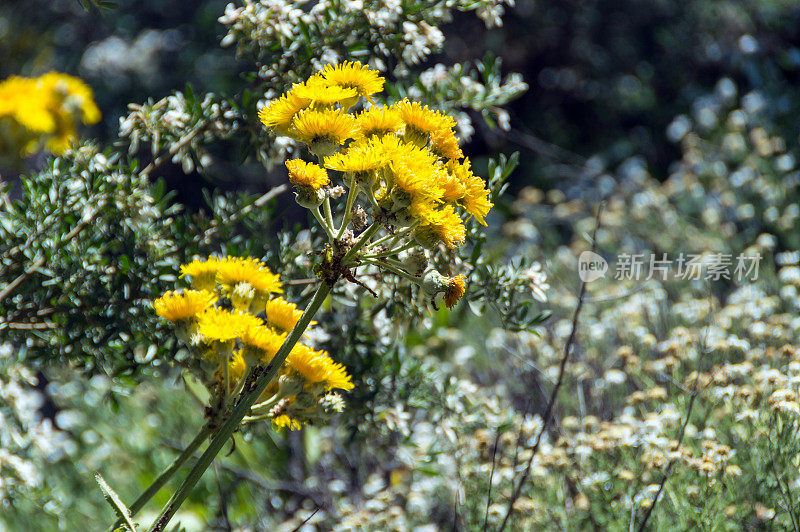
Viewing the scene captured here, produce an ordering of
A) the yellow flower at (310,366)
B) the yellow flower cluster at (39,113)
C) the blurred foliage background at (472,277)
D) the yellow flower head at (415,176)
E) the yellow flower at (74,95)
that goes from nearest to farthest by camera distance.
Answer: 1. the yellow flower head at (415,176)
2. the yellow flower at (310,366)
3. the blurred foliage background at (472,277)
4. the yellow flower cluster at (39,113)
5. the yellow flower at (74,95)

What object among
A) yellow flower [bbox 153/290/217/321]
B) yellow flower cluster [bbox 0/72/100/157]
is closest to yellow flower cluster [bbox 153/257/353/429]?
yellow flower [bbox 153/290/217/321]

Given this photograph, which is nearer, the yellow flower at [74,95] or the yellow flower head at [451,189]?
the yellow flower head at [451,189]

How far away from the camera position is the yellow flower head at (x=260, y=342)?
90 cm

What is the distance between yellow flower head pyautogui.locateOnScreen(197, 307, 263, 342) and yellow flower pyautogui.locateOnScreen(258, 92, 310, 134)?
Result: 255 millimetres

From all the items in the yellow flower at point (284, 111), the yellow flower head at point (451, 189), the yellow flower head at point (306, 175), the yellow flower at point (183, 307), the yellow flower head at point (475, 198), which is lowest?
the yellow flower at point (183, 307)

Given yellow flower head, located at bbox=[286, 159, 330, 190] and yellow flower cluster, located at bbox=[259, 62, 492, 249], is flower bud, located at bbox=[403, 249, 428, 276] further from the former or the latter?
yellow flower head, located at bbox=[286, 159, 330, 190]

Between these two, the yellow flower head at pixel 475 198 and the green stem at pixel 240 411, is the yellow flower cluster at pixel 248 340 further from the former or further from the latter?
the yellow flower head at pixel 475 198

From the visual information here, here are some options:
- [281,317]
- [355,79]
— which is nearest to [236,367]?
[281,317]

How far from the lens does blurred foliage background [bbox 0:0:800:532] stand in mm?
1347

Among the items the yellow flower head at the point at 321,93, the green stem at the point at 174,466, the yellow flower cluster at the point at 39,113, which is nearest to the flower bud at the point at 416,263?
the yellow flower head at the point at 321,93

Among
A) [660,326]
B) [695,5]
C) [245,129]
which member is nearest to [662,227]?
[660,326]

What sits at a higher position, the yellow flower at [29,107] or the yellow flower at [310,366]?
the yellow flower at [310,366]

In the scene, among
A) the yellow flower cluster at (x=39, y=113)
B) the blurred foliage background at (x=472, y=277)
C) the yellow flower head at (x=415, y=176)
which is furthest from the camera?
the yellow flower cluster at (x=39, y=113)

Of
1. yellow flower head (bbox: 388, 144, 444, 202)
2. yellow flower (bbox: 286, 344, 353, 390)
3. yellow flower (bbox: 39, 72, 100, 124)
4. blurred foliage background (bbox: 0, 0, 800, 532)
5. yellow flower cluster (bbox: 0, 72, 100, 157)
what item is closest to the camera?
yellow flower head (bbox: 388, 144, 444, 202)
